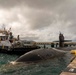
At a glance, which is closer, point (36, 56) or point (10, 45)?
point (36, 56)

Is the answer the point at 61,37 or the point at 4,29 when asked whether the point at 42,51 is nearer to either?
the point at 61,37

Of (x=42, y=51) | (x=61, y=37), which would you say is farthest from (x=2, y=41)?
(x=42, y=51)

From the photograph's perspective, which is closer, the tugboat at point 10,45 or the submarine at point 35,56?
the submarine at point 35,56

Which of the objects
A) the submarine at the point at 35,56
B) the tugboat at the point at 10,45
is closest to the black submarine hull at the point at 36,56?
the submarine at the point at 35,56

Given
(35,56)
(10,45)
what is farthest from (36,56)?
(10,45)

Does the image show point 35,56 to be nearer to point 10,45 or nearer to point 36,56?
point 36,56

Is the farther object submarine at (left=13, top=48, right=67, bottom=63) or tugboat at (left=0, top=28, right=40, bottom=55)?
tugboat at (left=0, top=28, right=40, bottom=55)

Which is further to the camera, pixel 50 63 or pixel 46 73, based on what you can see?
pixel 50 63

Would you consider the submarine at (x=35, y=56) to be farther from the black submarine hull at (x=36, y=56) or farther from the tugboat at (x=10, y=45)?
the tugboat at (x=10, y=45)

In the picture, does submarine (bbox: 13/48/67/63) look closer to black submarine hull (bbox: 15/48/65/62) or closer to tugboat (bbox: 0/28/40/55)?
black submarine hull (bbox: 15/48/65/62)

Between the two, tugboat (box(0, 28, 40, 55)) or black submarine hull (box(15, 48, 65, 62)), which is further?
tugboat (box(0, 28, 40, 55))

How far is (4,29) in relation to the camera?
76.6 m

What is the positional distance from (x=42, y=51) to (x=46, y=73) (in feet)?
26.6

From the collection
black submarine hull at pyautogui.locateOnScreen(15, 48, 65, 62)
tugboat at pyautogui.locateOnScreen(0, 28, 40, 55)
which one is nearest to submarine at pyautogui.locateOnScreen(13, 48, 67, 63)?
black submarine hull at pyautogui.locateOnScreen(15, 48, 65, 62)
